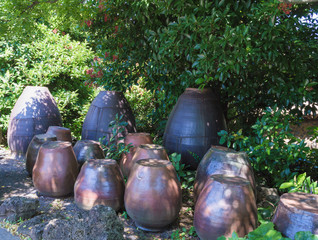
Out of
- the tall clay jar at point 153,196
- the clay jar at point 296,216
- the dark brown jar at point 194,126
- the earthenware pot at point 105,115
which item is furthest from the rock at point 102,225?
the earthenware pot at point 105,115

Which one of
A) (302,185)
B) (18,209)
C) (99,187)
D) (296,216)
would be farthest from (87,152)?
(296,216)

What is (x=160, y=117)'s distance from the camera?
5.83 meters

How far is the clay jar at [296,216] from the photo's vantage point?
1.91 metres

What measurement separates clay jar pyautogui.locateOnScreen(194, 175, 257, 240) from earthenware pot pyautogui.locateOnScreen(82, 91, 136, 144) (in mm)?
2718

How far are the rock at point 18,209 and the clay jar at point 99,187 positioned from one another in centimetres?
46

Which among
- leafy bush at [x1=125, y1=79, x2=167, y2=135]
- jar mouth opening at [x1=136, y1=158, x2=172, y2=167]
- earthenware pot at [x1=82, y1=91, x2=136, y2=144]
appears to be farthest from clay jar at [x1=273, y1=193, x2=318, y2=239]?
leafy bush at [x1=125, y1=79, x2=167, y2=135]

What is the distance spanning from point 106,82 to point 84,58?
2.17 metres

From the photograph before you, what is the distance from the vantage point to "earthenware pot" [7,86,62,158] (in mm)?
5379

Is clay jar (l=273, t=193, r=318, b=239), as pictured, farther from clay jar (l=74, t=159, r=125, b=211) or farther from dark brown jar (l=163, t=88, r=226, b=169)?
dark brown jar (l=163, t=88, r=226, b=169)

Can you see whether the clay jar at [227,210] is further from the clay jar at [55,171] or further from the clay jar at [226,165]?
the clay jar at [55,171]

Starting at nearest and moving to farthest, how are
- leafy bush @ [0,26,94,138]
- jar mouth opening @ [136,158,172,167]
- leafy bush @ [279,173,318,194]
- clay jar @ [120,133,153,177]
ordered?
leafy bush @ [279,173,318,194], jar mouth opening @ [136,158,172,167], clay jar @ [120,133,153,177], leafy bush @ [0,26,94,138]

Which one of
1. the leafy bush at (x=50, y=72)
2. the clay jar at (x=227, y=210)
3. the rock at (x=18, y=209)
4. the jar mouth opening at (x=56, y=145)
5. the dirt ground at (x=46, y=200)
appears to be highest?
the leafy bush at (x=50, y=72)

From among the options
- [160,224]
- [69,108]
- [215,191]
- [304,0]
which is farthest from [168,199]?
[69,108]

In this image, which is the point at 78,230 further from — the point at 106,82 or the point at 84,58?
the point at 84,58
